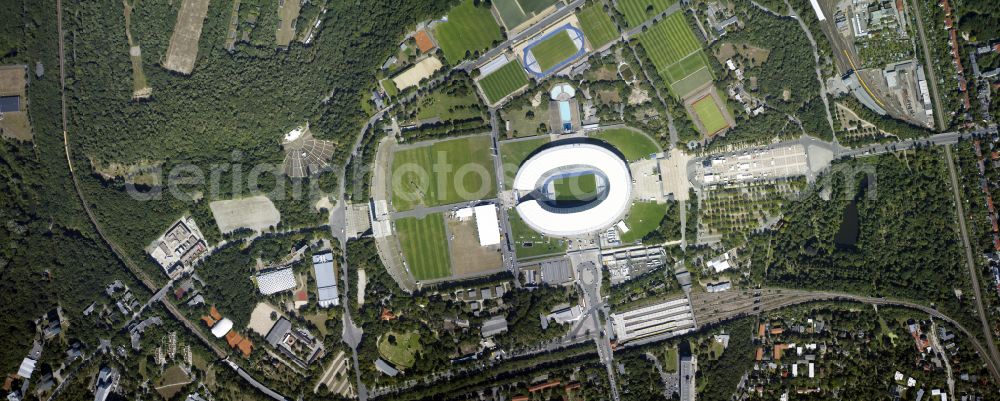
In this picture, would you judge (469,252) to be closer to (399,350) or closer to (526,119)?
(399,350)

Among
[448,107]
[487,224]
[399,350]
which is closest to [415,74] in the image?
[448,107]

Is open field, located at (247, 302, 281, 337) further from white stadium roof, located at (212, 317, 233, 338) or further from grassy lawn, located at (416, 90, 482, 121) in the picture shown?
grassy lawn, located at (416, 90, 482, 121)

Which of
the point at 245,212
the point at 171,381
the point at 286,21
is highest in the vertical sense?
the point at 286,21

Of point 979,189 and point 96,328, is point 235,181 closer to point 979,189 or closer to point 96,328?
point 96,328

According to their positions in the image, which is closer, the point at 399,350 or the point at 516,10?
the point at 399,350

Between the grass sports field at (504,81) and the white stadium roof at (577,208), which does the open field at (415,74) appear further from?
the white stadium roof at (577,208)

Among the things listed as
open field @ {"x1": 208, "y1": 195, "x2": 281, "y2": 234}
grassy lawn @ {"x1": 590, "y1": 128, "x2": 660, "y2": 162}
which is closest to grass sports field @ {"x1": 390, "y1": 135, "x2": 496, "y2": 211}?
grassy lawn @ {"x1": 590, "y1": 128, "x2": 660, "y2": 162}

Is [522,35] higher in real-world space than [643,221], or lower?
higher
